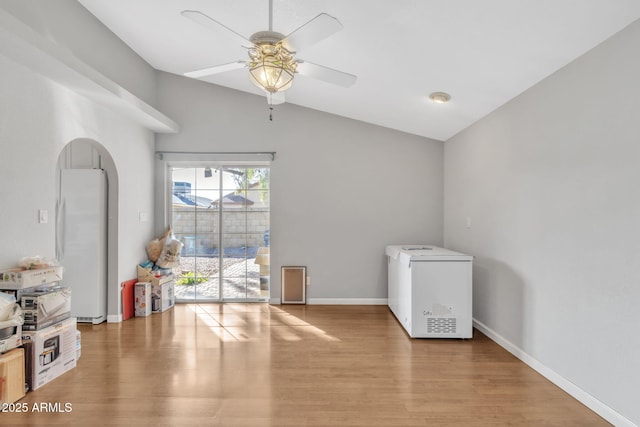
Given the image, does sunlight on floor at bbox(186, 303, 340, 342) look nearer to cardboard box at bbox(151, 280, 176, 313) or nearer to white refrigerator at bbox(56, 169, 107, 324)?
cardboard box at bbox(151, 280, 176, 313)

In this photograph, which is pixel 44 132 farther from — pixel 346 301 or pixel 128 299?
pixel 346 301

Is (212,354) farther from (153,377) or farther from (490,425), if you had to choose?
(490,425)

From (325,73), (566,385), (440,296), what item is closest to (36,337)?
(325,73)

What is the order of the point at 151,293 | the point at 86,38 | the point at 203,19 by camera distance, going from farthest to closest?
the point at 151,293 → the point at 86,38 → the point at 203,19

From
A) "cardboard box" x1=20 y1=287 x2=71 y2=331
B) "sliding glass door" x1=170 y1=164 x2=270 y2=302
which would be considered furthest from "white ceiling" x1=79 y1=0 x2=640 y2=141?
"cardboard box" x1=20 y1=287 x2=71 y2=331

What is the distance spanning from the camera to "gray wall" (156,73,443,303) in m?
4.91

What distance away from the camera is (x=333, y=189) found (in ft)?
16.1

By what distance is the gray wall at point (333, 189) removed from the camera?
4.91 m

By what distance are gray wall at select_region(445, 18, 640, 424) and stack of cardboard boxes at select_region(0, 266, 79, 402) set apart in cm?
375

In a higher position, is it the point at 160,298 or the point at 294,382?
the point at 160,298

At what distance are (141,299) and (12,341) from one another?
1.94m

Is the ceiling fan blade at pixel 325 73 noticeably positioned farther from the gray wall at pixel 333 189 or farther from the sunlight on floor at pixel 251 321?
the gray wall at pixel 333 189

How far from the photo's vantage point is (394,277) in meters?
4.36

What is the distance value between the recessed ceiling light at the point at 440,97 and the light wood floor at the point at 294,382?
241cm
